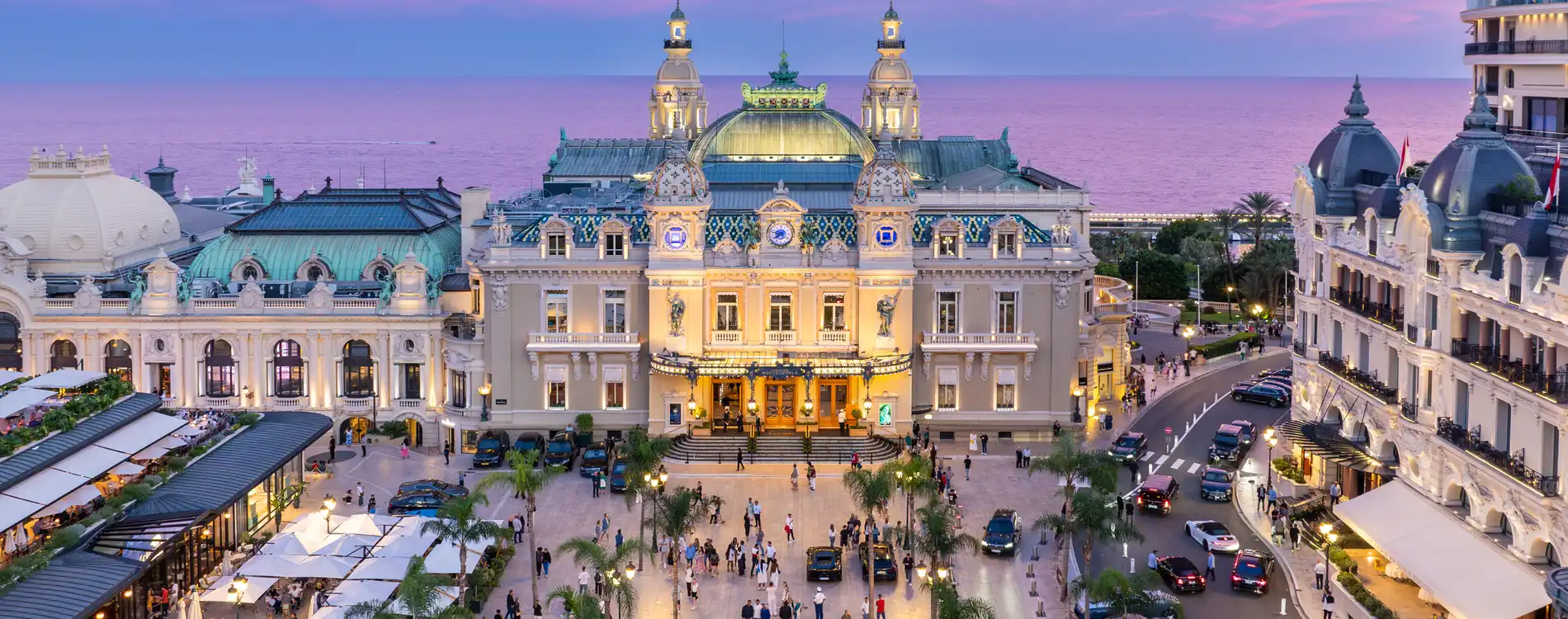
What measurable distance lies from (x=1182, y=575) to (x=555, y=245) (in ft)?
112

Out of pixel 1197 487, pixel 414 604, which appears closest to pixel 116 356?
pixel 414 604

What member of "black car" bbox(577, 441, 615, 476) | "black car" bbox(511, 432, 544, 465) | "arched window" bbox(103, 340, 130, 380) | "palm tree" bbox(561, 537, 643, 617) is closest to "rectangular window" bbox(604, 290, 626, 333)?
"black car" bbox(511, 432, 544, 465)

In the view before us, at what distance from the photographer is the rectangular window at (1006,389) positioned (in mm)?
85625

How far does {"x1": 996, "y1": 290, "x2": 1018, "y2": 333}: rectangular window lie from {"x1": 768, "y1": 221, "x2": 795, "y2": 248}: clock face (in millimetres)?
10018

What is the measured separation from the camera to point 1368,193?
237ft

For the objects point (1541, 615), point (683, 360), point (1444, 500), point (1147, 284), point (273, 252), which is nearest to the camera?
point (1541, 615)

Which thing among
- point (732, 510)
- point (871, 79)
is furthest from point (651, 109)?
point (732, 510)

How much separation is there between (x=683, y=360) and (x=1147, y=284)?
58328mm

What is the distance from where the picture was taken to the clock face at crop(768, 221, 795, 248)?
83.3 meters

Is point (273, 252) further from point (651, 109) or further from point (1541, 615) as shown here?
point (1541, 615)

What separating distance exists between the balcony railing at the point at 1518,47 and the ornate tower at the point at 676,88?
Answer: 167 ft

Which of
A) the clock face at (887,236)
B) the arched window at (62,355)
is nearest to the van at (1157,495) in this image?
the clock face at (887,236)

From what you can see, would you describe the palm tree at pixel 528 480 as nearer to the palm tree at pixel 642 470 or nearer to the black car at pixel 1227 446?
the palm tree at pixel 642 470

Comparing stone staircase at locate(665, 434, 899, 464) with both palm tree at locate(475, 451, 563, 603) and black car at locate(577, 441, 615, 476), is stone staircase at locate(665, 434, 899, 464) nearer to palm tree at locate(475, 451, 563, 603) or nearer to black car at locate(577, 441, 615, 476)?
black car at locate(577, 441, 615, 476)
